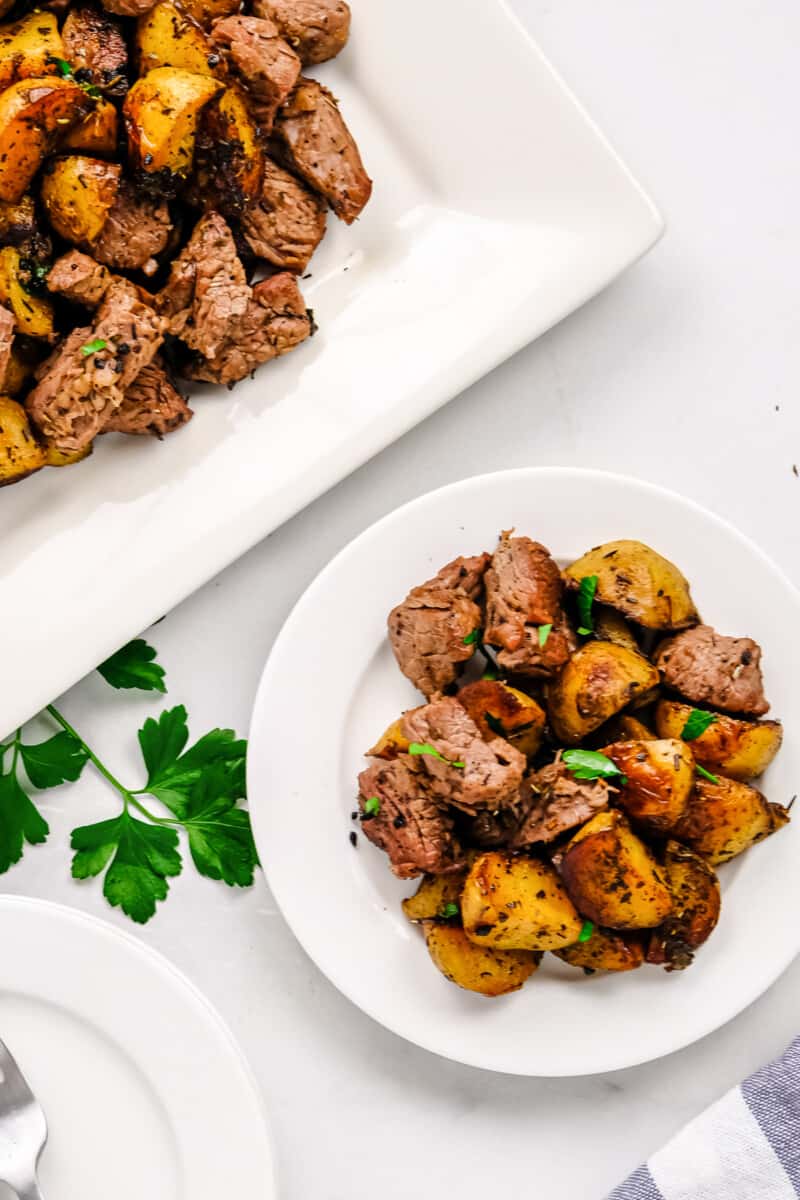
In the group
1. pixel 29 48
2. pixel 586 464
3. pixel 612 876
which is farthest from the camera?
pixel 586 464

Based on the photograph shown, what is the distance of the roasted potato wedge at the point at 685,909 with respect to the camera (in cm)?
191

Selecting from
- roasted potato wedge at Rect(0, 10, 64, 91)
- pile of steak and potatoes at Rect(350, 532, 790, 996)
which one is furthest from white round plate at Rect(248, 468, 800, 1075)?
roasted potato wedge at Rect(0, 10, 64, 91)

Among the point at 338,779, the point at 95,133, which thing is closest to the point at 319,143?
the point at 95,133

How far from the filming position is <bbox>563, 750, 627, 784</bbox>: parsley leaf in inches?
72.2

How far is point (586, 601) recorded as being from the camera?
6.51ft

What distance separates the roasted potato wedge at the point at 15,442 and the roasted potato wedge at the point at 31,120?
346 mm

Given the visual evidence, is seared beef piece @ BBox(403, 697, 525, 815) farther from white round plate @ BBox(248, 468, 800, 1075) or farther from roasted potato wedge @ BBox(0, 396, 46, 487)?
roasted potato wedge @ BBox(0, 396, 46, 487)

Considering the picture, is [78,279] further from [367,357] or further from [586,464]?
[586,464]

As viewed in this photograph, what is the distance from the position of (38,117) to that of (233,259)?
0.38 metres

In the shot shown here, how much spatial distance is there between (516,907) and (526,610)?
1.60 feet

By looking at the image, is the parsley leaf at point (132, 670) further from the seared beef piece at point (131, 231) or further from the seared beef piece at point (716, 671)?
the seared beef piece at point (716, 671)

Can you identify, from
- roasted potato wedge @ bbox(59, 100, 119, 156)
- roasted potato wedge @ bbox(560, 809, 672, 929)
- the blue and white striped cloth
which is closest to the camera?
roasted potato wedge @ bbox(560, 809, 672, 929)

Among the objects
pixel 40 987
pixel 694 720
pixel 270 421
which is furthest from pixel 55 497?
pixel 694 720

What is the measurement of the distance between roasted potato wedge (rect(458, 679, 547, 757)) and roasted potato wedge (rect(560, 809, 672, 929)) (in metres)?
0.21
